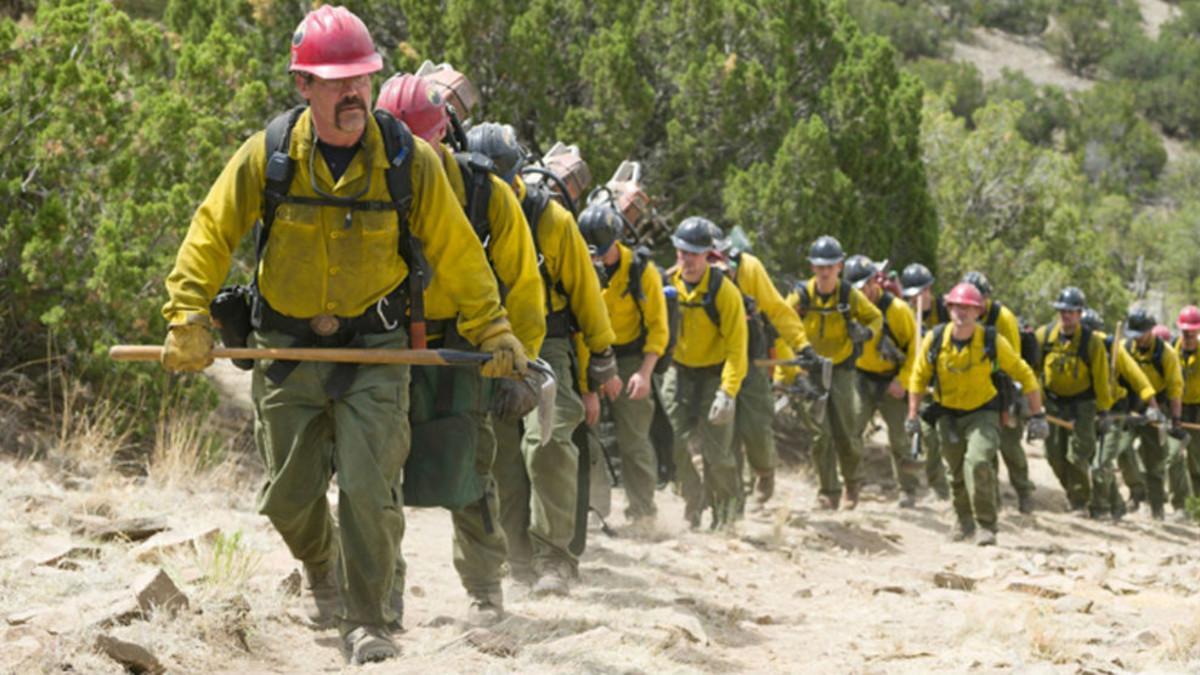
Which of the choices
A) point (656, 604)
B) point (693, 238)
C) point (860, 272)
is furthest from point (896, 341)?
point (656, 604)

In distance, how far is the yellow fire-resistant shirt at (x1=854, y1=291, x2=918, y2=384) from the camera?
1470 cm

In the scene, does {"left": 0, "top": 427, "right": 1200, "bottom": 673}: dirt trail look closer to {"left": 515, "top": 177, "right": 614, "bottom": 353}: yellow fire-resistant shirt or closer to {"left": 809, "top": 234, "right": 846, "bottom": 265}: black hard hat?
{"left": 515, "top": 177, "right": 614, "bottom": 353}: yellow fire-resistant shirt

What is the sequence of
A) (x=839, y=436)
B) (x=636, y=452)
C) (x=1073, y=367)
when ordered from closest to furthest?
(x=636, y=452) < (x=839, y=436) < (x=1073, y=367)

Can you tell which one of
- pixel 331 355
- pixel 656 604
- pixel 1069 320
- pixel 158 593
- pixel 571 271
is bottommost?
pixel 656 604

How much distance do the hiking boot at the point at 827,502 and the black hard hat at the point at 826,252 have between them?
2.22 meters

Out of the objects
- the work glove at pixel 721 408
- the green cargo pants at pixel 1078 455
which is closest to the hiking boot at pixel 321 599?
the work glove at pixel 721 408

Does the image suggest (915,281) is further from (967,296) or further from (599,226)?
(599,226)

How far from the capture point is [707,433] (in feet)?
38.2

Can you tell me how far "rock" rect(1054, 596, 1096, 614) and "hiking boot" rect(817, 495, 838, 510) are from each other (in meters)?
5.55

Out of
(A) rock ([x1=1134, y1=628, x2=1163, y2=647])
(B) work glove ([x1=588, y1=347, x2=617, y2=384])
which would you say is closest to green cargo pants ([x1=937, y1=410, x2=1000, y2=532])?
(A) rock ([x1=1134, y1=628, x2=1163, y2=647])

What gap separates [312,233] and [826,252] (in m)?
8.53

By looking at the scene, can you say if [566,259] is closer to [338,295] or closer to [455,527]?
[455,527]

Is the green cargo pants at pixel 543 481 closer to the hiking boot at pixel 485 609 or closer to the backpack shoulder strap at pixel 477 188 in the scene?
the hiking boot at pixel 485 609

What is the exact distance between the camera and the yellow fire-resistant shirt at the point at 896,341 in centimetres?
1470
